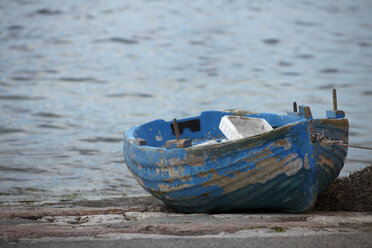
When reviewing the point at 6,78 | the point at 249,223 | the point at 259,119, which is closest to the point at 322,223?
the point at 249,223

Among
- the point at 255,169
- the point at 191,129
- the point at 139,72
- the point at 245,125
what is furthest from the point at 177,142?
the point at 139,72

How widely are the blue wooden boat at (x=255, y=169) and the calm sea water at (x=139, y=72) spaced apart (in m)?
2.68

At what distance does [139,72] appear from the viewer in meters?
21.4

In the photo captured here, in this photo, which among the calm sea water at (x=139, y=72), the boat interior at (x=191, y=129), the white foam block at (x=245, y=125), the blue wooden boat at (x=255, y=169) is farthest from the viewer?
the calm sea water at (x=139, y=72)

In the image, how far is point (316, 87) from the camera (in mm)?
18391

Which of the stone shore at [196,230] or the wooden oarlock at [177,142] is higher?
the wooden oarlock at [177,142]

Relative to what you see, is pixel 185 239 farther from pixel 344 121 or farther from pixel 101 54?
pixel 101 54

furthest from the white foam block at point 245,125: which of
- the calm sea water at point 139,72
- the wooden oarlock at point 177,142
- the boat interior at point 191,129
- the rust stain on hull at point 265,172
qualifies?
the calm sea water at point 139,72

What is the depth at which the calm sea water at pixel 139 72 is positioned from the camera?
1064 centimetres

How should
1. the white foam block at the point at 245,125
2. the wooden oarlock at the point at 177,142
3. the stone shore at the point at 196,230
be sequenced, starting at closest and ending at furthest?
the stone shore at the point at 196,230, the wooden oarlock at the point at 177,142, the white foam block at the point at 245,125

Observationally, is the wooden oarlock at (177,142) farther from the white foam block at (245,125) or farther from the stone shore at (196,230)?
the white foam block at (245,125)

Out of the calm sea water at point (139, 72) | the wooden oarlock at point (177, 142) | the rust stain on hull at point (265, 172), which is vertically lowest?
the calm sea water at point (139, 72)

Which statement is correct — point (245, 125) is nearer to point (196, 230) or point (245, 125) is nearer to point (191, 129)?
point (191, 129)

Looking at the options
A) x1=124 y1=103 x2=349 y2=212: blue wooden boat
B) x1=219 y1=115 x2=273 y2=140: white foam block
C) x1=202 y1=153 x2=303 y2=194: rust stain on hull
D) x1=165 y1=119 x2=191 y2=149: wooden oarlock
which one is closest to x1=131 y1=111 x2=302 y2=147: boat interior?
x1=219 y1=115 x2=273 y2=140: white foam block
